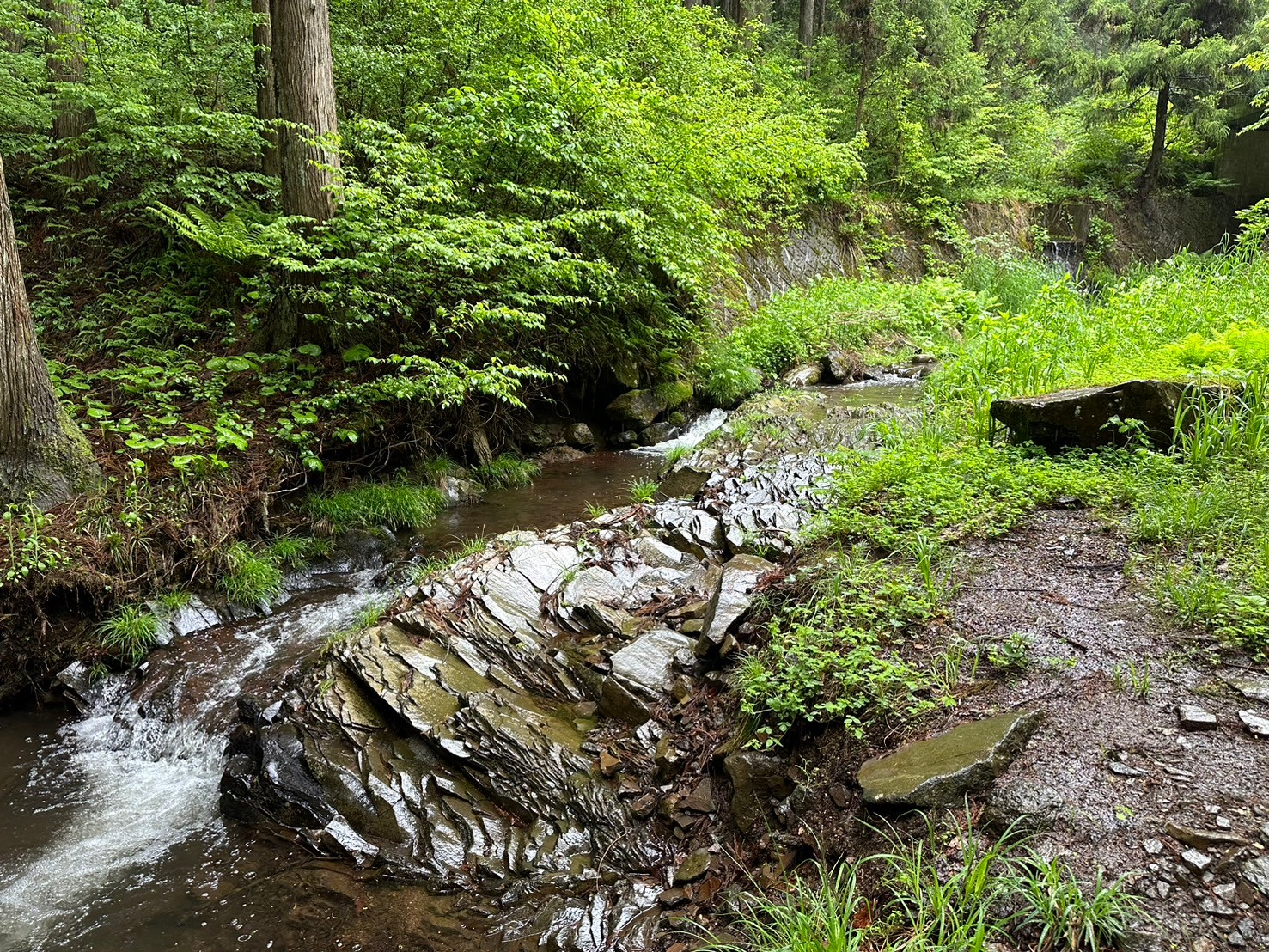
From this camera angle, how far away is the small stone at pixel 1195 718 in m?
2.48

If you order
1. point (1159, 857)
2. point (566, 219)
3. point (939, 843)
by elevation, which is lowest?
point (939, 843)

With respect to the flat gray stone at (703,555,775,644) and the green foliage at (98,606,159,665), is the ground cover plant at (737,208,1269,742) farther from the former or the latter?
the green foliage at (98,606,159,665)

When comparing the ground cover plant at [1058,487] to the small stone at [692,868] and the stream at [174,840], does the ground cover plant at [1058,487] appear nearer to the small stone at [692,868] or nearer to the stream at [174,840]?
the small stone at [692,868]

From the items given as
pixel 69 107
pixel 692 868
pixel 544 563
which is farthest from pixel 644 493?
pixel 69 107

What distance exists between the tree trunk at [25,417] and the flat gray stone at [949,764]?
6366 mm

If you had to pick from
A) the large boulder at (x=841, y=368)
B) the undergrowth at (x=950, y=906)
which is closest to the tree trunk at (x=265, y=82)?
the undergrowth at (x=950, y=906)

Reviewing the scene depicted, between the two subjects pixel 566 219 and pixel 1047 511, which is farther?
pixel 566 219

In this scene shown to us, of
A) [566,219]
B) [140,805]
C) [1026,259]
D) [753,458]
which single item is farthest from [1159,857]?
[1026,259]

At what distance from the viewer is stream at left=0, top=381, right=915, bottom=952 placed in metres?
3.20

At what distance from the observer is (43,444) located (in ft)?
18.0

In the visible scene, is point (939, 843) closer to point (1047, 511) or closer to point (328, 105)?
point (1047, 511)

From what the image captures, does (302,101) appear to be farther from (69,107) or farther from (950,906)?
(950,906)

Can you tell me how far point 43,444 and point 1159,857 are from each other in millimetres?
7357

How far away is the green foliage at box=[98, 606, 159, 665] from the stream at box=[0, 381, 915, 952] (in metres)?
0.14
